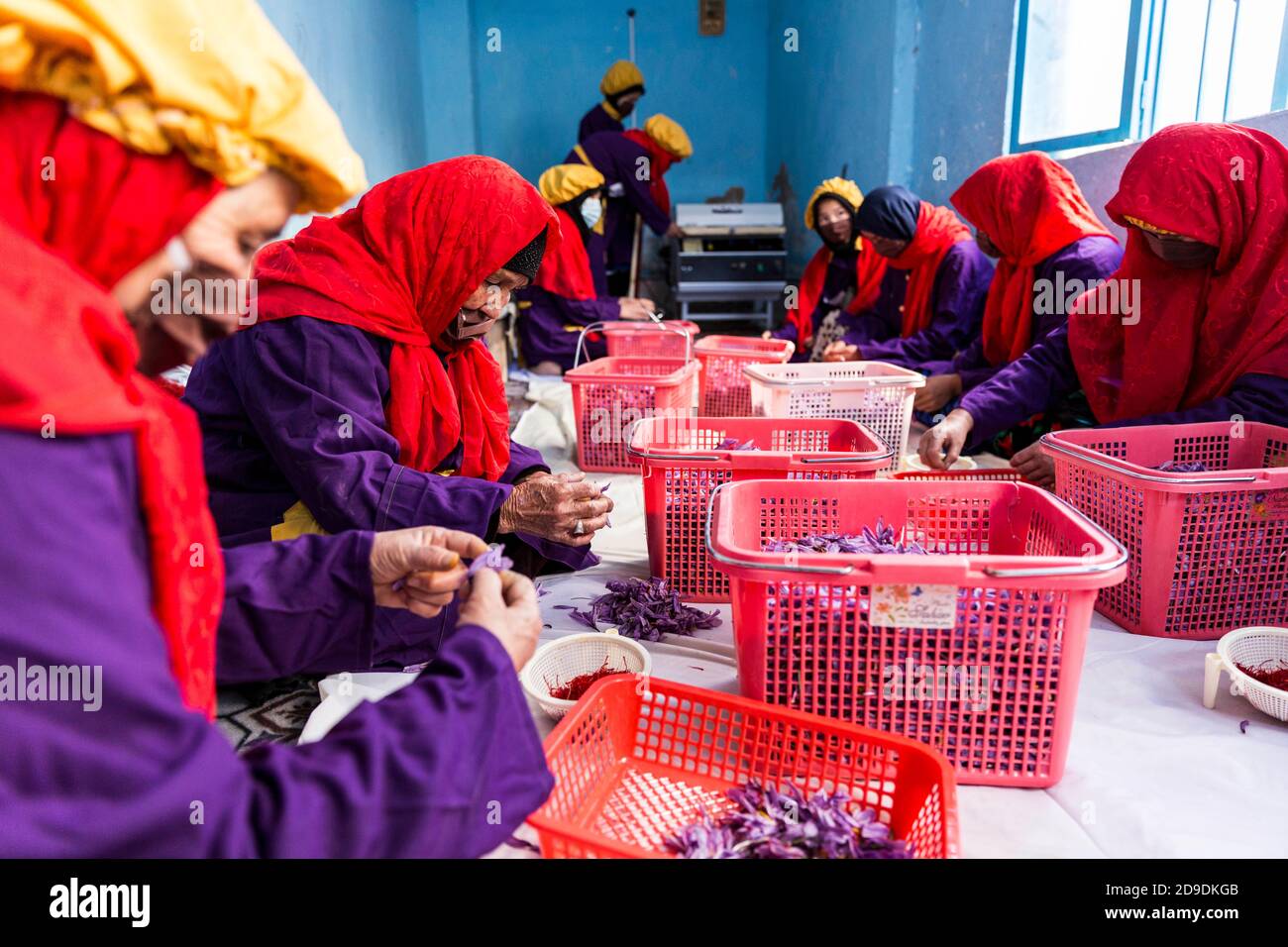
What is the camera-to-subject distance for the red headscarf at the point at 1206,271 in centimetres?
167

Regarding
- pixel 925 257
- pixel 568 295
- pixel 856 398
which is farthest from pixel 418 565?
pixel 568 295

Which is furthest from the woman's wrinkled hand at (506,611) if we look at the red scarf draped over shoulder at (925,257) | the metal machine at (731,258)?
the metal machine at (731,258)

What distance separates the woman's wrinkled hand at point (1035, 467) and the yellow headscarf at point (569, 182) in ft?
11.0

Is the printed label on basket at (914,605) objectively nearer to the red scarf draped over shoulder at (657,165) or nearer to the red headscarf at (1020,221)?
the red headscarf at (1020,221)

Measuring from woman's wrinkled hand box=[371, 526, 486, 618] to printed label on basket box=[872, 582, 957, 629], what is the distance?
471mm

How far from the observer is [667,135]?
589cm

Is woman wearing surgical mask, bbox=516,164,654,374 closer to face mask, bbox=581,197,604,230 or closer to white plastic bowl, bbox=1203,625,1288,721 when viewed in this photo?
face mask, bbox=581,197,604,230

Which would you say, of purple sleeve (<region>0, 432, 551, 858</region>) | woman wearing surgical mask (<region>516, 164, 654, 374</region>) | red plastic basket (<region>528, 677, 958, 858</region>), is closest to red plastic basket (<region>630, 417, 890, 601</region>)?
red plastic basket (<region>528, 677, 958, 858</region>)

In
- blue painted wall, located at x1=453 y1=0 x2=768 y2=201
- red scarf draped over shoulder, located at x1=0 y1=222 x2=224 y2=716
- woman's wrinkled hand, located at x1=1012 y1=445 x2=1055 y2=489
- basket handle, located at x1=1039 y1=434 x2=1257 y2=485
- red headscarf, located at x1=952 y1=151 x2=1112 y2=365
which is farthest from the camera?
blue painted wall, located at x1=453 y1=0 x2=768 y2=201

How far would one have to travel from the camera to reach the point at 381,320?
4.91ft

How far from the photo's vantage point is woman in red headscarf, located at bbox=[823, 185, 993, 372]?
3367 millimetres
